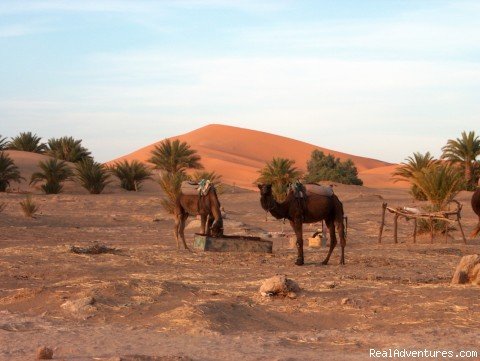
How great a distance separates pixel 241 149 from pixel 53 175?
86.5 metres

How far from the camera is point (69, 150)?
51781 mm

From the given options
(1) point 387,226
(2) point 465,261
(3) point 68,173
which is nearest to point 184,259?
(2) point 465,261

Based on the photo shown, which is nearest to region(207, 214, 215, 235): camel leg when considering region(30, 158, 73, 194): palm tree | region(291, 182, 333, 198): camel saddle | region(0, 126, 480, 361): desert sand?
region(0, 126, 480, 361): desert sand

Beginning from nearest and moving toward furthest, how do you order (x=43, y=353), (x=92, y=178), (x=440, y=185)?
(x=43, y=353)
(x=440, y=185)
(x=92, y=178)

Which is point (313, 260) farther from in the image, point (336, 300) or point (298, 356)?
point (298, 356)

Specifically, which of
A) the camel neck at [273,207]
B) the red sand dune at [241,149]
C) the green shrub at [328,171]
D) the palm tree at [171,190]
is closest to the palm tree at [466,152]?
the green shrub at [328,171]

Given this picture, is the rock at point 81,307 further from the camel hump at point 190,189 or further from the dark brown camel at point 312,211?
the camel hump at point 190,189

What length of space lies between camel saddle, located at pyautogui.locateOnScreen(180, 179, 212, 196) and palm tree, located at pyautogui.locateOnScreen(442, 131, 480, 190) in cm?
3308

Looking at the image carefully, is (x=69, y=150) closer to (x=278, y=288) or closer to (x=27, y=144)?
(x=27, y=144)

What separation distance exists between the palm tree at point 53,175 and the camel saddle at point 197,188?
22.7m

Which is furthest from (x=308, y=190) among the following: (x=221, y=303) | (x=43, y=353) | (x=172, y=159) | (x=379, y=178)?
(x=379, y=178)

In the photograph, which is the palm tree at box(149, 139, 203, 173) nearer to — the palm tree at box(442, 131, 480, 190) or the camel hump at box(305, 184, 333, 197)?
the palm tree at box(442, 131, 480, 190)

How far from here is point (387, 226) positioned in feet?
95.8

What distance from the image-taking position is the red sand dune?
354 ft
